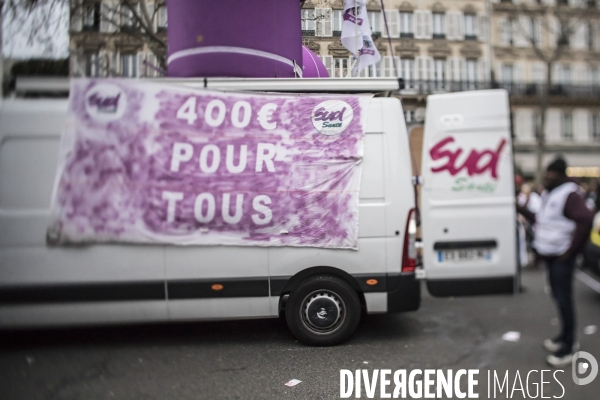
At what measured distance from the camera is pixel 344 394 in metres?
1.54

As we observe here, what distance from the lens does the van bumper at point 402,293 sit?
1.98 meters

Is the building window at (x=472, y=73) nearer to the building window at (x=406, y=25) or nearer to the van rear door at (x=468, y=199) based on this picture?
the building window at (x=406, y=25)

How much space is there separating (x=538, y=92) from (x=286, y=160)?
7.31 ft

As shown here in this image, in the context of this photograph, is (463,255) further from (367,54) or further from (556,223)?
(367,54)

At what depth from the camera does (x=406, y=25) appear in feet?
5.08

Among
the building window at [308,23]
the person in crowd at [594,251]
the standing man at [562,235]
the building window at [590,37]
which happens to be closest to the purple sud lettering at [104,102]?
the building window at [308,23]

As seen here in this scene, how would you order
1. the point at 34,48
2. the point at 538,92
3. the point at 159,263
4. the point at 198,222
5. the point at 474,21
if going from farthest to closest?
the point at 538,92, the point at 159,263, the point at 198,222, the point at 474,21, the point at 34,48

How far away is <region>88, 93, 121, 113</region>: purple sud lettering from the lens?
1.51m

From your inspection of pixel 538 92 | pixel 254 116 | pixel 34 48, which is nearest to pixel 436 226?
pixel 538 92

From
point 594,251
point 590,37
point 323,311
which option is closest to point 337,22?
point 323,311

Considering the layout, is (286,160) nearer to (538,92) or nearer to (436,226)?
(436,226)

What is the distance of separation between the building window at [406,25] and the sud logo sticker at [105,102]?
1.01 meters

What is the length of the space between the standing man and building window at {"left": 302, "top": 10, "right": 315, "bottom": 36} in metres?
2.64

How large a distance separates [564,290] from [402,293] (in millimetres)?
2239
